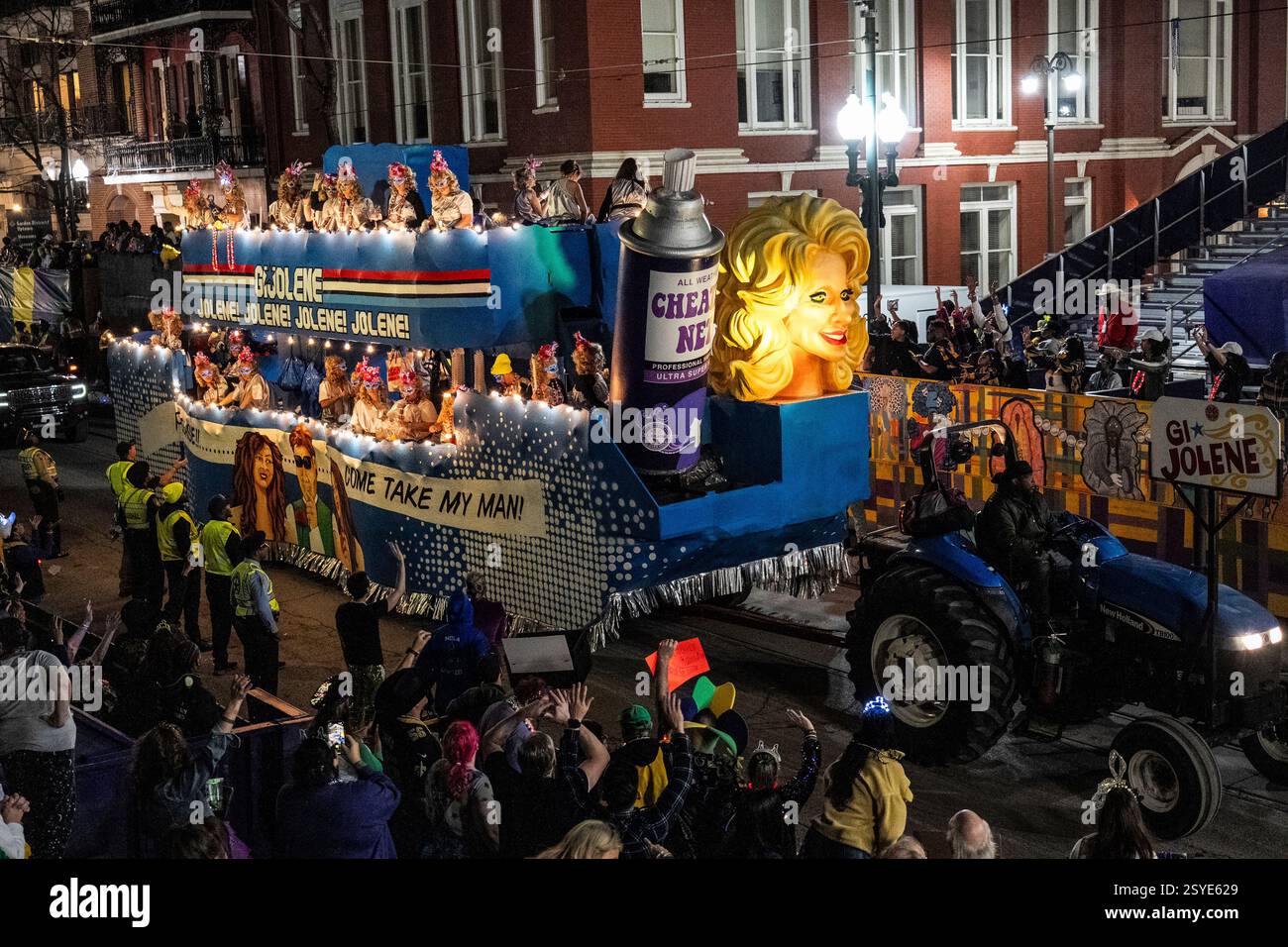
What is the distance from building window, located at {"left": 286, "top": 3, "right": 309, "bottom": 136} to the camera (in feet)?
105

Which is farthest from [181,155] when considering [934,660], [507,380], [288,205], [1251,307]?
[934,660]

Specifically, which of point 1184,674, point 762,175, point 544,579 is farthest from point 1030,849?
point 762,175

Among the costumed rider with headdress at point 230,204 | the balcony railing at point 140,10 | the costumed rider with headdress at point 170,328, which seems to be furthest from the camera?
the balcony railing at point 140,10

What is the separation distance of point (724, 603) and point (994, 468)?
3074 millimetres

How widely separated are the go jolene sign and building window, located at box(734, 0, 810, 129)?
728 inches

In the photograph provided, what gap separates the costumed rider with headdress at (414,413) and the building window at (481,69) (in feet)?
46.9

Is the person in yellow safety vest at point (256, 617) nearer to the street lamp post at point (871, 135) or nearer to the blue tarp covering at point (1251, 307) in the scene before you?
the street lamp post at point (871, 135)

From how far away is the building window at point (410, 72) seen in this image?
2861 cm

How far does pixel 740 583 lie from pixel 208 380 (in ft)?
24.9

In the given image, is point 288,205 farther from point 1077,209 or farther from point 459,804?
point 1077,209

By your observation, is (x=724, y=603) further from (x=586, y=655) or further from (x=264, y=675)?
(x=264, y=675)

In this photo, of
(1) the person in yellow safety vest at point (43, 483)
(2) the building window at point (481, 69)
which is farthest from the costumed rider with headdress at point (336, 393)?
(2) the building window at point (481, 69)

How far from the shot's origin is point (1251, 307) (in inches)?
754

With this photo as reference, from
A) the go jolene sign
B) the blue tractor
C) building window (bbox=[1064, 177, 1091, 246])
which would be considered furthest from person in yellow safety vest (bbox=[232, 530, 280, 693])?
building window (bbox=[1064, 177, 1091, 246])
